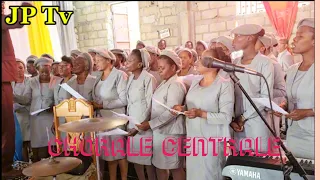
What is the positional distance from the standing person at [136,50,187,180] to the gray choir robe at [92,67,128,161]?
0.85 feet

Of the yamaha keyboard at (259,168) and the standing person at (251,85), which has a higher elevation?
the standing person at (251,85)

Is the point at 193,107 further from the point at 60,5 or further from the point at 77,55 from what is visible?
the point at 77,55

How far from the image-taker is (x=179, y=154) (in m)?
1.97

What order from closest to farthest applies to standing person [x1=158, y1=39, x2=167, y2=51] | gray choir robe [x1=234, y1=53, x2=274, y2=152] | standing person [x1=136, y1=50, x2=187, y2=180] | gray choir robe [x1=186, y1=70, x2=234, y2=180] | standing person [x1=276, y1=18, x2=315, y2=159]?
1. standing person [x1=276, y1=18, x2=315, y2=159]
2. gray choir robe [x1=186, y1=70, x2=234, y2=180]
3. gray choir robe [x1=234, y1=53, x2=274, y2=152]
4. standing person [x1=136, y1=50, x2=187, y2=180]
5. standing person [x1=158, y1=39, x2=167, y2=51]

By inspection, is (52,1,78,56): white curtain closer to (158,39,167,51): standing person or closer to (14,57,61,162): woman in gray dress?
(14,57,61,162): woman in gray dress


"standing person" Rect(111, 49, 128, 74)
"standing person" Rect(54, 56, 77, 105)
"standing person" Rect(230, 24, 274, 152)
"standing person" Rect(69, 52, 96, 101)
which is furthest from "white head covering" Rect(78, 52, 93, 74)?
"standing person" Rect(230, 24, 274, 152)

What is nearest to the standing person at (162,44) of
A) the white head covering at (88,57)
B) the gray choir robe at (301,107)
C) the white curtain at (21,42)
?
the white head covering at (88,57)

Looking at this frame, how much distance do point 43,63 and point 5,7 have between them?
133 cm

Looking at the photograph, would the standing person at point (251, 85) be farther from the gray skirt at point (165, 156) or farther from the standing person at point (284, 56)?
the standing person at point (284, 56)

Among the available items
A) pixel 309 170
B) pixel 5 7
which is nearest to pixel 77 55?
pixel 5 7

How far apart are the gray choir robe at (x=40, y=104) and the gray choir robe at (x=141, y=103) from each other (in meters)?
0.65

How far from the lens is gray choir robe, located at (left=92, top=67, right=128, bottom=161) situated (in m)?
2.19

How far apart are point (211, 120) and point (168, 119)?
31 cm

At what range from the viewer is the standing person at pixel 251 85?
185cm
